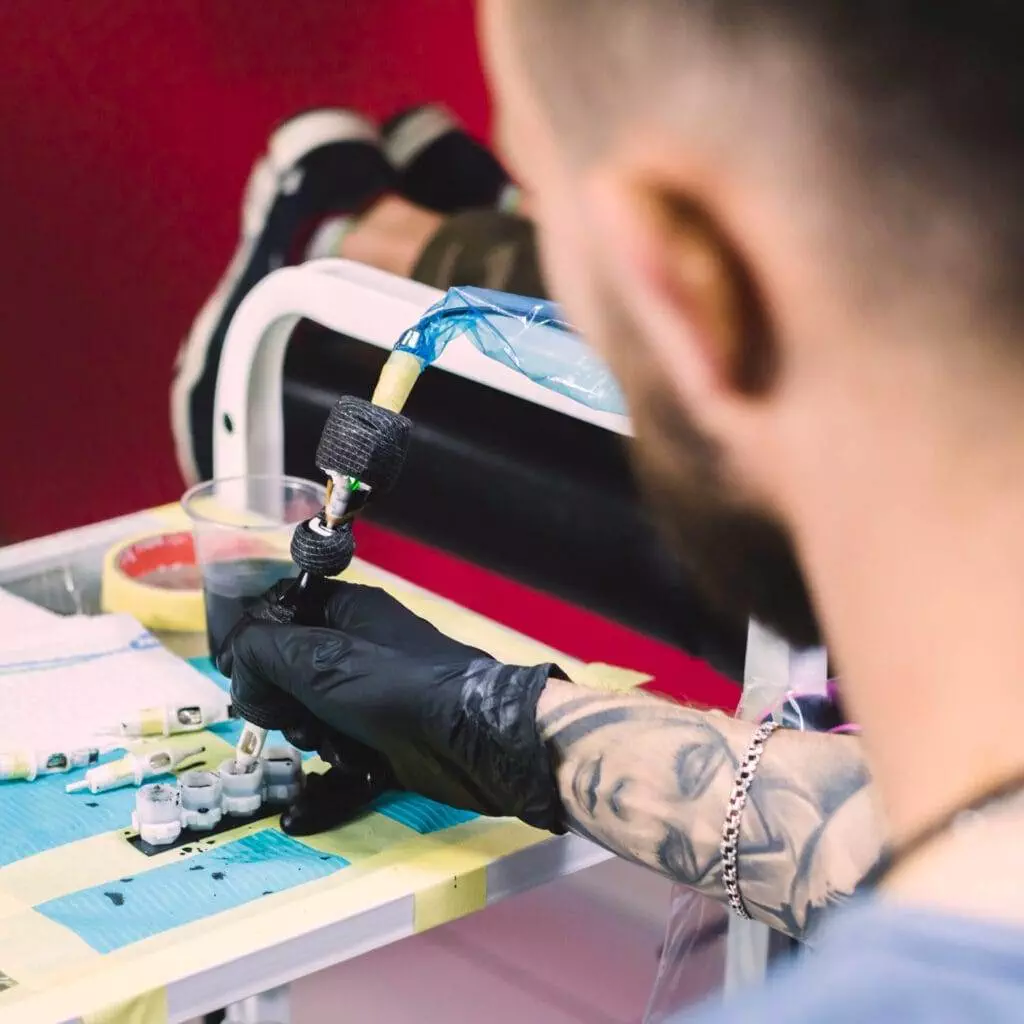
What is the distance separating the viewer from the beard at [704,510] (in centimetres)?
40

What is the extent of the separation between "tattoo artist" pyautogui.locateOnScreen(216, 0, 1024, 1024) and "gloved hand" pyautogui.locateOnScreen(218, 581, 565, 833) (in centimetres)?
46

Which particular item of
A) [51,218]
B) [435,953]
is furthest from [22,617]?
[51,218]

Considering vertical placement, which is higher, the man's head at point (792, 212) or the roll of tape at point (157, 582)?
the man's head at point (792, 212)

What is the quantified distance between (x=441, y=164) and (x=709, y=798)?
3.63ft

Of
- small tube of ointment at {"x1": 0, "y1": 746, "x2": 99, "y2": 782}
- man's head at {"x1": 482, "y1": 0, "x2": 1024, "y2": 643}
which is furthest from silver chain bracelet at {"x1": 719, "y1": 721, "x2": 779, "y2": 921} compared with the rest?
man's head at {"x1": 482, "y1": 0, "x2": 1024, "y2": 643}

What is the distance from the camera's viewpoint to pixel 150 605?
114cm

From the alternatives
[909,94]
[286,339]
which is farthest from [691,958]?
[909,94]

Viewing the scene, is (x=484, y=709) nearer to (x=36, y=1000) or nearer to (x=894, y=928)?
(x=36, y=1000)

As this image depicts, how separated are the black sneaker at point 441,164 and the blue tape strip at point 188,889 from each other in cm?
106

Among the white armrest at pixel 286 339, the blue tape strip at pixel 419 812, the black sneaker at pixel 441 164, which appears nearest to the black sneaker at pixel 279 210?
the black sneaker at pixel 441 164

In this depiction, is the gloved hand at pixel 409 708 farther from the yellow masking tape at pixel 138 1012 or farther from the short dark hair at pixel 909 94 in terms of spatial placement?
the short dark hair at pixel 909 94

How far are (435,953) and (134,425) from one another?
72cm

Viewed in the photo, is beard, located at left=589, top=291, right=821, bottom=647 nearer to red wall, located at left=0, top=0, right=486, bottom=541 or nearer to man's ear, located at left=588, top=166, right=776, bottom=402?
man's ear, located at left=588, top=166, right=776, bottom=402

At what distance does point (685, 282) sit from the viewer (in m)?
0.37
